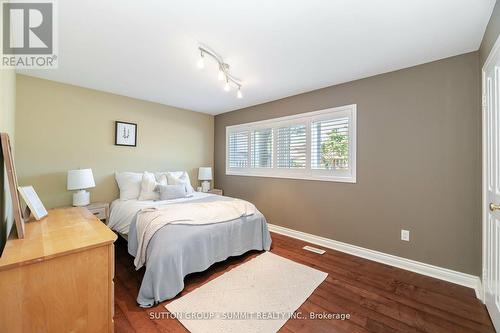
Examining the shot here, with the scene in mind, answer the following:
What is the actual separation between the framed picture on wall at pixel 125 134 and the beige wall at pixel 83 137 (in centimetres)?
8

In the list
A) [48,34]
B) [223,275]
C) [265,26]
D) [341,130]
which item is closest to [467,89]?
[341,130]

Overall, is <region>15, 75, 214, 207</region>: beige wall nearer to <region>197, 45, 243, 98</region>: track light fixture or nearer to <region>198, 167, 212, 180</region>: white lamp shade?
<region>198, 167, 212, 180</region>: white lamp shade

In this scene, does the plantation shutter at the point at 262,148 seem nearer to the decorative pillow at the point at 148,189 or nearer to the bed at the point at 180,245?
the bed at the point at 180,245

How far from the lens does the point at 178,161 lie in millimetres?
4402

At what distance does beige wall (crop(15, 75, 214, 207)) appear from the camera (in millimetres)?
2842

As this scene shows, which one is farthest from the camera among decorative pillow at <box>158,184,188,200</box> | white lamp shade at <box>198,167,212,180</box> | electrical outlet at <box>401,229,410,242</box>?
white lamp shade at <box>198,167,212,180</box>

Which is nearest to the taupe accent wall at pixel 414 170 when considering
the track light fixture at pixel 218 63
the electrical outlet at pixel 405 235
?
the electrical outlet at pixel 405 235

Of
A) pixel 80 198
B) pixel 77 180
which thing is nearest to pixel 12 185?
pixel 77 180

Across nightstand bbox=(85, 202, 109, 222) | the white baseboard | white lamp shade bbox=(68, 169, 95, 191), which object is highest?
white lamp shade bbox=(68, 169, 95, 191)

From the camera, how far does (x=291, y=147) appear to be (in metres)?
3.66

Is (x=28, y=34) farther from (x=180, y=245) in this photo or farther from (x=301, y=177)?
(x=301, y=177)

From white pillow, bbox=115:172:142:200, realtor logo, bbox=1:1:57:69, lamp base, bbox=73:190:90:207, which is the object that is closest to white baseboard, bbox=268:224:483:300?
white pillow, bbox=115:172:142:200

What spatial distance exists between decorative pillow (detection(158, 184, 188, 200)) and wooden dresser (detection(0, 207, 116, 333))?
191cm

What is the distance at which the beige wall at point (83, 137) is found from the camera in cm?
284
